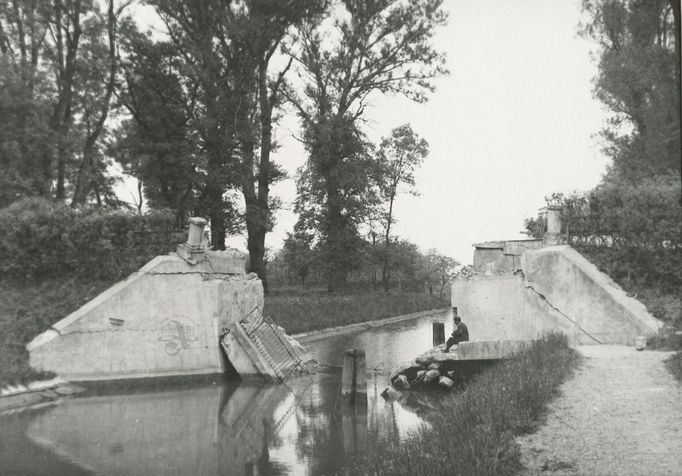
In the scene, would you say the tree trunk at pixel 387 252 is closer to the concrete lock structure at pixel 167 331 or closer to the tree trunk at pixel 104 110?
the tree trunk at pixel 104 110

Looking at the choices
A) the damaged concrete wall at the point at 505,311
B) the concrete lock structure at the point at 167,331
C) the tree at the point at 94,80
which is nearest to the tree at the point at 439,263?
the tree at the point at 94,80

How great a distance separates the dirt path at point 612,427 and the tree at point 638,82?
1070cm

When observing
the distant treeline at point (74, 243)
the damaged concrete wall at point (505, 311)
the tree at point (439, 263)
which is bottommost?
the damaged concrete wall at point (505, 311)

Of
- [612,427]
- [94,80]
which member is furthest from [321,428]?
[94,80]

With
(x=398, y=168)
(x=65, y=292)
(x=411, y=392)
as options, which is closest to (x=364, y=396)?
(x=411, y=392)

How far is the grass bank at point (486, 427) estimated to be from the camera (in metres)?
5.79


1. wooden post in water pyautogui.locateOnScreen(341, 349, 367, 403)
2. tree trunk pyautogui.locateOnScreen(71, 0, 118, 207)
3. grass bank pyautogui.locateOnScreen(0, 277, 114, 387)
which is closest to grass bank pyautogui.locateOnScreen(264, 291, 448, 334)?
tree trunk pyautogui.locateOnScreen(71, 0, 118, 207)

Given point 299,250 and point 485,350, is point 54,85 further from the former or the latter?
point 485,350

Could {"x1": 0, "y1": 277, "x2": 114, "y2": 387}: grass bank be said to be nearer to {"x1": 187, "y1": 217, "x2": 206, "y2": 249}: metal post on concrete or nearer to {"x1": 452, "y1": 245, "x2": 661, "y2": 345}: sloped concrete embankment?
{"x1": 187, "y1": 217, "x2": 206, "y2": 249}: metal post on concrete

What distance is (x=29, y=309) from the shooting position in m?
15.1

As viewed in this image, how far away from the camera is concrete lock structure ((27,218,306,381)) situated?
1433cm

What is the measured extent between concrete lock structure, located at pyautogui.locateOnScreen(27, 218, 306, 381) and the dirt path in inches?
352

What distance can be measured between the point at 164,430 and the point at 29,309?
656 cm

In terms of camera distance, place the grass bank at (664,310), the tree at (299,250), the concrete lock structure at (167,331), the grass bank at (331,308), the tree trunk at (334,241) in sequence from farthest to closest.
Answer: the tree at (299,250) → the tree trunk at (334,241) → the grass bank at (331,308) → the concrete lock structure at (167,331) → the grass bank at (664,310)
